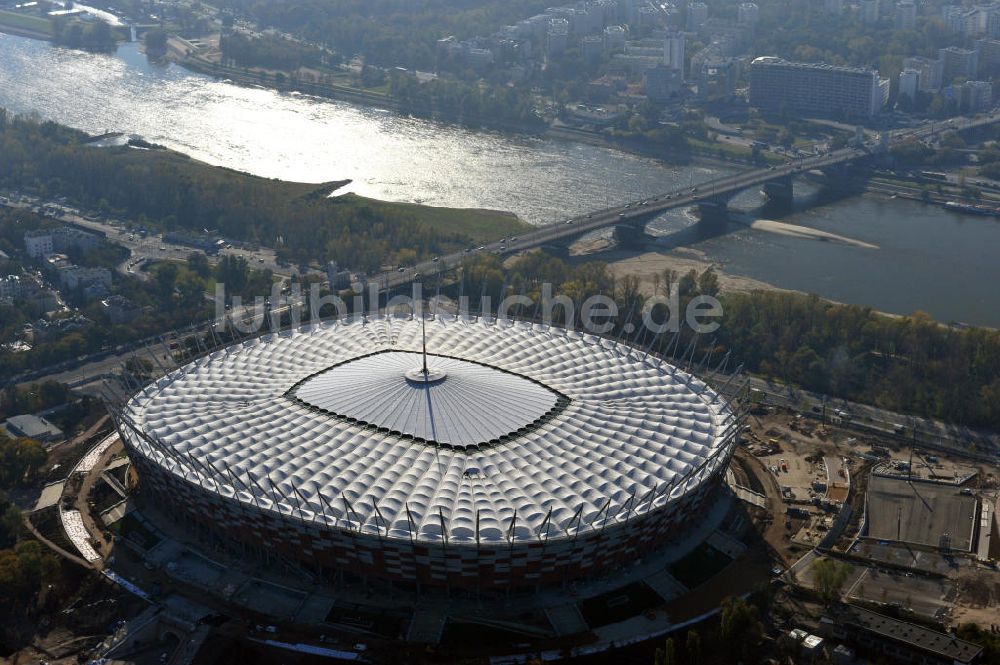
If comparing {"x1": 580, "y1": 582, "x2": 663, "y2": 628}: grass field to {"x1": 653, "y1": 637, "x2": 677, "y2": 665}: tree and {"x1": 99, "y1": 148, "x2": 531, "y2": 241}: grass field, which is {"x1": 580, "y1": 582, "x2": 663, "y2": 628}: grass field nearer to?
{"x1": 653, "y1": 637, "x2": 677, "y2": 665}: tree

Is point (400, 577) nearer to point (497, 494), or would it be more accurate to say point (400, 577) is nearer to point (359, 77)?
point (497, 494)

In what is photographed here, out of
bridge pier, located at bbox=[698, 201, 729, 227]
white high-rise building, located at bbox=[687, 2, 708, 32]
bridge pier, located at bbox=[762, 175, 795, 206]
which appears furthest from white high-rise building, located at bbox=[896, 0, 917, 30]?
bridge pier, located at bbox=[698, 201, 729, 227]

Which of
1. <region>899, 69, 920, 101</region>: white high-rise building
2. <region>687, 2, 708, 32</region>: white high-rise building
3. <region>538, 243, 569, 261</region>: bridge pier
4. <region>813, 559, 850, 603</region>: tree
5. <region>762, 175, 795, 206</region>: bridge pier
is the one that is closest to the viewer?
<region>813, 559, 850, 603</region>: tree

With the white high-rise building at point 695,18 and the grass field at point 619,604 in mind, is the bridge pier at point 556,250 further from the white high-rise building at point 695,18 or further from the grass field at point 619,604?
the white high-rise building at point 695,18

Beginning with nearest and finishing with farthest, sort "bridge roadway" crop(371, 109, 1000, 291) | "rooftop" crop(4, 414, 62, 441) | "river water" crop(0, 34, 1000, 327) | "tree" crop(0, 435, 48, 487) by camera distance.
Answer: "tree" crop(0, 435, 48, 487)
"rooftop" crop(4, 414, 62, 441)
"bridge roadway" crop(371, 109, 1000, 291)
"river water" crop(0, 34, 1000, 327)

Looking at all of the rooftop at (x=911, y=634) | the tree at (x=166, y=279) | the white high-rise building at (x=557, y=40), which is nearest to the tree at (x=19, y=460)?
the tree at (x=166, y=279)

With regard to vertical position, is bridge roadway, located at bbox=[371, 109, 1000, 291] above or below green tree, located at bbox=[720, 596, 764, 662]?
above
